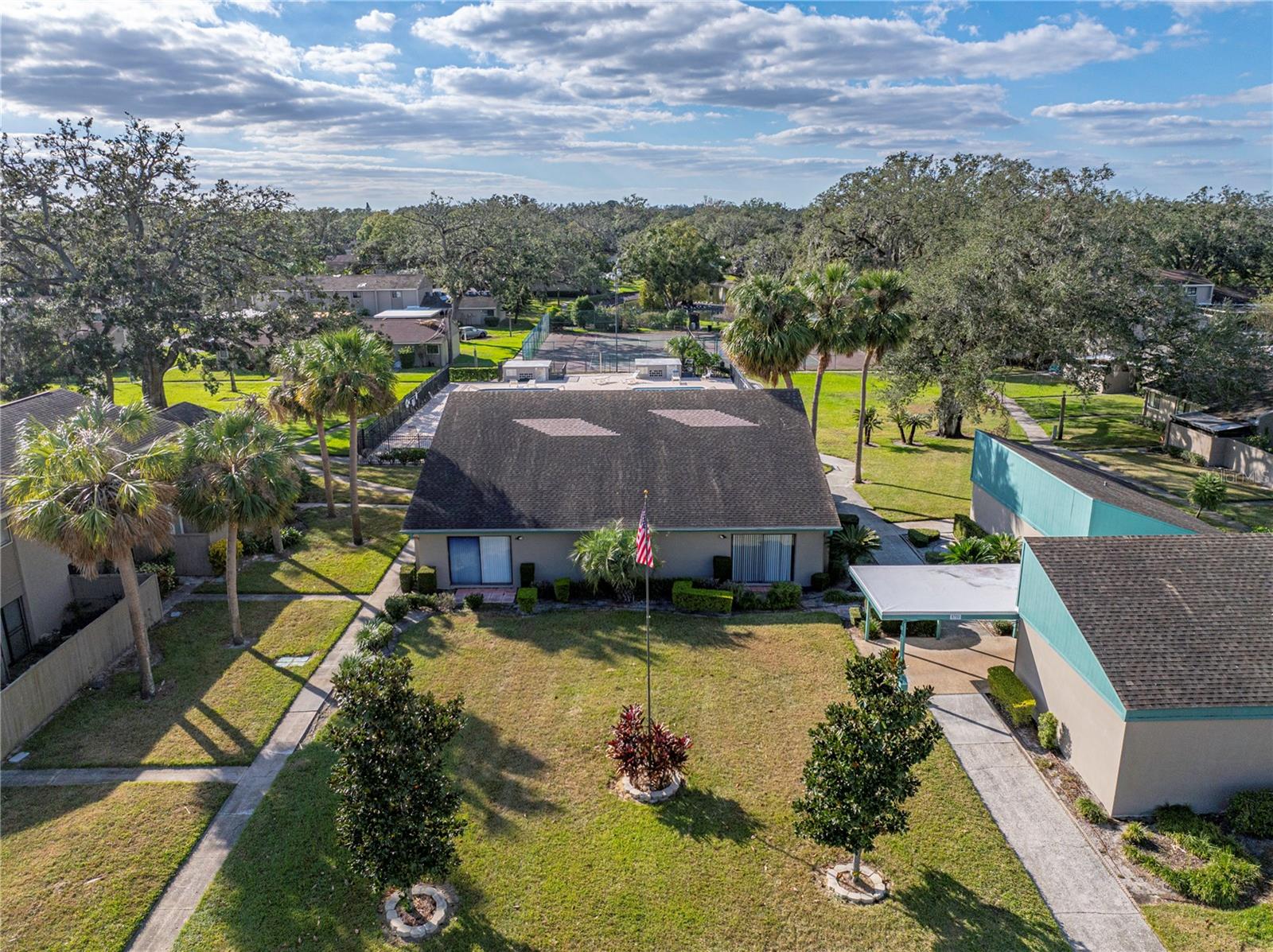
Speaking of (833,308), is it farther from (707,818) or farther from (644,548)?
(707,818)

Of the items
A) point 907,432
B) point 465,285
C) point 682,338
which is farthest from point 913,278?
point 465,285

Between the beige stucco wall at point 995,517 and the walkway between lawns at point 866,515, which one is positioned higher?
the beige stucco wall at point 995,517

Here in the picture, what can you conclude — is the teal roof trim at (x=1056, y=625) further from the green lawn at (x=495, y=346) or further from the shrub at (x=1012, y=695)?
the green lawn at (x=495, y=346)

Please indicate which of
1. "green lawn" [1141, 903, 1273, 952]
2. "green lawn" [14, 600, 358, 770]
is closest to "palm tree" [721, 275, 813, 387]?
"green lawn" [14, 600, 358, 770]

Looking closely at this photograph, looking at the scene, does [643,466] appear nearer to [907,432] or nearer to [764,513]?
[764,513]

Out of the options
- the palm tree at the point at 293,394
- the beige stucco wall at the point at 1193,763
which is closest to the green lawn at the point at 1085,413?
the beige stucco wall at the point at 1193,763

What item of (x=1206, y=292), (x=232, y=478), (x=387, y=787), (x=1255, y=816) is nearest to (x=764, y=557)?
(x=1255, y=816)
